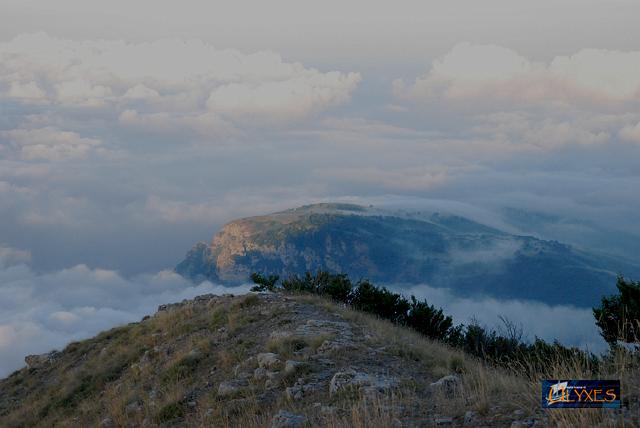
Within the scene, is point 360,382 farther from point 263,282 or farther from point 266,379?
point 263,282

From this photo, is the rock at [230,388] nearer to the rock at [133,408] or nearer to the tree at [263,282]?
the rock at [133,408]

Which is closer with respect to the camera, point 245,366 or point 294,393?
point 294,393

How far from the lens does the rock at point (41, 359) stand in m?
25.6

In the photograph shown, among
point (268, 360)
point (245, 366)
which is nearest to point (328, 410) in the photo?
point (268, 360)

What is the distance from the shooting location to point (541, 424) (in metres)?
6.82

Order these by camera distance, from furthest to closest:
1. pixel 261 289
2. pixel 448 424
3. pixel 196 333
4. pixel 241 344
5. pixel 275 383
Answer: pixel 261 289 < pixel 196 333 < pixel 241 344 < pixel 275 383 < pixel 448 424

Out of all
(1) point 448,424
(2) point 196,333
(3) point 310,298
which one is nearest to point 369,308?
(3) point 310,298

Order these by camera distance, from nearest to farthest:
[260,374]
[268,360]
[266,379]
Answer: [266,379]
[260,374]
[268,360]

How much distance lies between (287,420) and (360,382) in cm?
185

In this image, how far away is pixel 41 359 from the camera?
86.2ft

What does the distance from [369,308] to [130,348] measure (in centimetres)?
919

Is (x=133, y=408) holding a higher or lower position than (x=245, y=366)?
lower

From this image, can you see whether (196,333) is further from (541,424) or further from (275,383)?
(541,424)

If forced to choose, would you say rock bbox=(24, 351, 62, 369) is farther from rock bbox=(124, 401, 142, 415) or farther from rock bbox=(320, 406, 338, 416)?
rock bbox=(320, 406, 338, 416)
